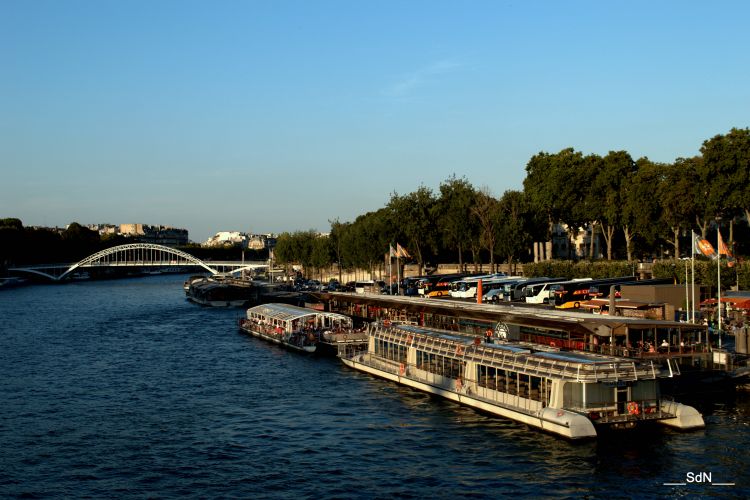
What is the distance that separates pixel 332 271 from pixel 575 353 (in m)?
140

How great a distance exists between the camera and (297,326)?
7631 centimetres

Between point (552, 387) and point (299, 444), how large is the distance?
1284 cm

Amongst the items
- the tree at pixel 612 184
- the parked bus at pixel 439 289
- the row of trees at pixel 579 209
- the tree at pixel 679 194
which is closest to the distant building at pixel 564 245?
the row of trees at pixel 579 209

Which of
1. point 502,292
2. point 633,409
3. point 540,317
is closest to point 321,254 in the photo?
point 502,292

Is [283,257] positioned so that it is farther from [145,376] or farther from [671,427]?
[671,427]

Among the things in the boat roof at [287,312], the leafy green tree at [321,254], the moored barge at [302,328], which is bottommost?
the moored barge at [302,328]

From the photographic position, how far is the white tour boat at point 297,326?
71.4 metres

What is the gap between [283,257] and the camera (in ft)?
650

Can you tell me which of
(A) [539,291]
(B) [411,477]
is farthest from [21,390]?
(A) [539,291]

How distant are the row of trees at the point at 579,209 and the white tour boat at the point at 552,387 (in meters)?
55.0

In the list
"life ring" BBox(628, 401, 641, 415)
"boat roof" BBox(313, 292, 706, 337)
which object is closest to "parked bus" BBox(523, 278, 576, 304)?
"boat roof" BBox(313, 292, 706, 337)

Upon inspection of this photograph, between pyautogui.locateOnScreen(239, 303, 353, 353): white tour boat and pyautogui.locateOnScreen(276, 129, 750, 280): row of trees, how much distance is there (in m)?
44.9

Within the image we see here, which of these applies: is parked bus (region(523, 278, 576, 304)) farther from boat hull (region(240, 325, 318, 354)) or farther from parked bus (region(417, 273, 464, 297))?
boat hull (region(240, 325, 318, 354))

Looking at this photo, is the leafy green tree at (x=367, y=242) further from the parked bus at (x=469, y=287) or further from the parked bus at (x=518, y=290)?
the parked bus at (x=518, y=290)
